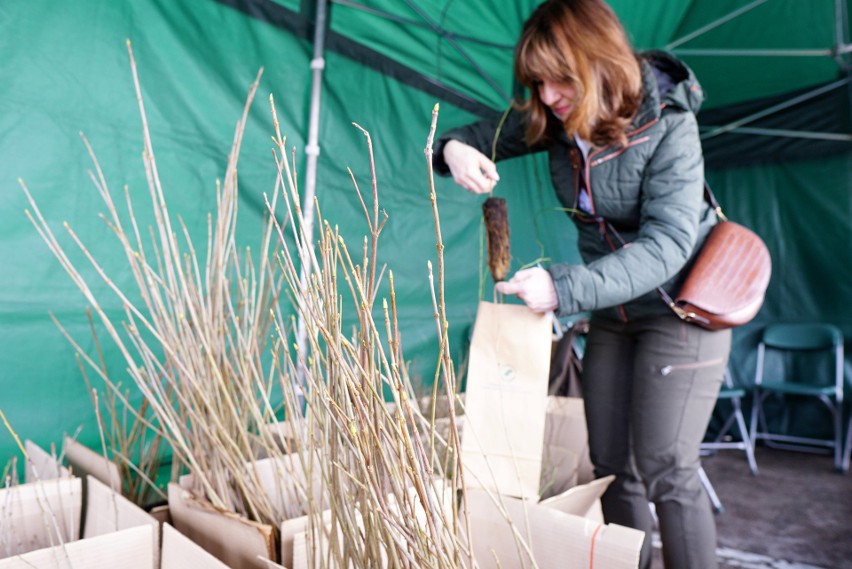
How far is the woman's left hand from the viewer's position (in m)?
0.93

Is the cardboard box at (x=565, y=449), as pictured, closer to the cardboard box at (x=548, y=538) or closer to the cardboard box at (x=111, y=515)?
the cardboard box at (x=548, y=538)

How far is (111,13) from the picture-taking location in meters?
1.49

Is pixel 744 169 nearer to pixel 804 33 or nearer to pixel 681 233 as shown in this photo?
pixel 804 33

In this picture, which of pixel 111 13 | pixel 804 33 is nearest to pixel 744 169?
pixel 804 33

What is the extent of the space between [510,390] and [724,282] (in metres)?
0.50

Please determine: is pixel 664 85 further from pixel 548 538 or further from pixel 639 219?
pixel 548 538

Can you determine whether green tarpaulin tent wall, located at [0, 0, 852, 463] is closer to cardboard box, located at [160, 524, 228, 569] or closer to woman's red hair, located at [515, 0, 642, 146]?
woman's red hair, located at [515, 0, 642, 146]

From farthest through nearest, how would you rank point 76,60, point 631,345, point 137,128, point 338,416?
point 137,128 < point 76,60 < point 631,345 < point 338,416

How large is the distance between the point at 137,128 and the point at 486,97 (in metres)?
1.56

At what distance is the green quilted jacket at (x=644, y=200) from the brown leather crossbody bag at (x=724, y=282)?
0.10 feet

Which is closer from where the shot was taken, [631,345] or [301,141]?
[631,345]

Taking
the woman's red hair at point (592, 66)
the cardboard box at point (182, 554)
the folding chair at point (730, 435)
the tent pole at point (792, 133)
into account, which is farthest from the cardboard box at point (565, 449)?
the tent pole at point (792, 133)

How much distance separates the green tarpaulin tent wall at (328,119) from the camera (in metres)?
1.39

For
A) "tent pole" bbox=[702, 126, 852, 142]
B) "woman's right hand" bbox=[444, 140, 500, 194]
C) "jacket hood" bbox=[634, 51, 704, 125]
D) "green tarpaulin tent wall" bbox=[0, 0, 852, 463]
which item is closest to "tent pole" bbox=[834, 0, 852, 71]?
"green tarpaulin tent wall" bbox=[0, 0, 852, 463]
